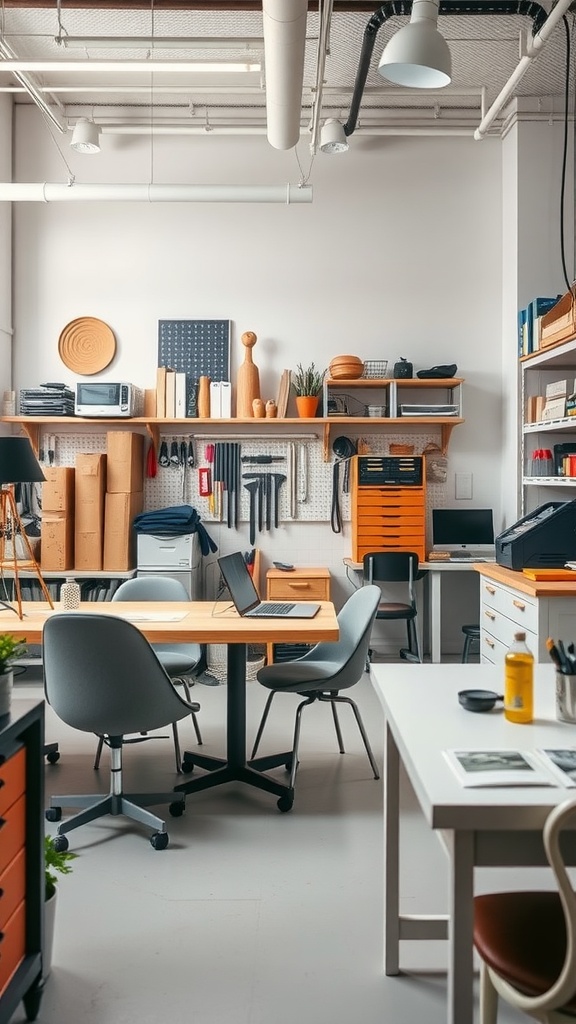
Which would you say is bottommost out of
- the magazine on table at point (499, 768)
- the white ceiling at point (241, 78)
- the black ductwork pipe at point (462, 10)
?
the magazine on table at point (499, 768)

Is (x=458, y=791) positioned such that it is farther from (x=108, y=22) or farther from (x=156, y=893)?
(x=108, y=22)

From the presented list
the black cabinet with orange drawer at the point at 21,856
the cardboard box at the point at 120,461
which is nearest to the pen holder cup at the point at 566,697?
Result: the black cabinet with orange drawer at the point at 21,856

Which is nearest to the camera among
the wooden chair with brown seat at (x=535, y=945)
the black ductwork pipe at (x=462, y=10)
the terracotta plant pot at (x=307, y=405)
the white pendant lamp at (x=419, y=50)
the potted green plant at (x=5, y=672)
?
the wooden chair with brown seat at (x=535, y=945)

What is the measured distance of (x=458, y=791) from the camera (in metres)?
1.34

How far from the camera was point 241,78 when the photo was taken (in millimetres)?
5625

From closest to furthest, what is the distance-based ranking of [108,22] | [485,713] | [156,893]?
[485,713] < [156,893] < [108,22]

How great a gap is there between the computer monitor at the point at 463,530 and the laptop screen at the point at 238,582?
8.20ft

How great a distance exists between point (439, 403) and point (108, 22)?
11.0ft

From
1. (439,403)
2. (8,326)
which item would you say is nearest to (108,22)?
(8,326)

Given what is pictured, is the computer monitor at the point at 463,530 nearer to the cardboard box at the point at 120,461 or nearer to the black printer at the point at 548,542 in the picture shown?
the black printer at the point at 548,542

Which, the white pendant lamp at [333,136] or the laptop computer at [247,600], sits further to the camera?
the white pendant lamp at [333,136]

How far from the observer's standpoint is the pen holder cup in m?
1.75

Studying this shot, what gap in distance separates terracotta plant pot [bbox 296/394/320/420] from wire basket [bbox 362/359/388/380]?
449 mm

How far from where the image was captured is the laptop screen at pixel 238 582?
11.1ft
